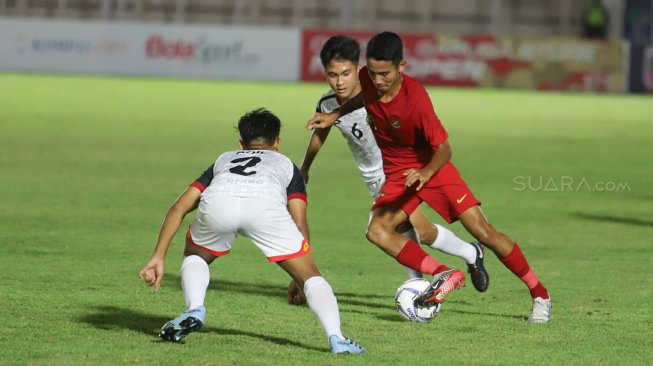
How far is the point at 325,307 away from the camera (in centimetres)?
636

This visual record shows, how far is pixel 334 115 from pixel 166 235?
1697mm

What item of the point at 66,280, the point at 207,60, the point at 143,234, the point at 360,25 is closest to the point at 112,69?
the point at 207,60

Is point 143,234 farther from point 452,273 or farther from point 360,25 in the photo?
point 360,25

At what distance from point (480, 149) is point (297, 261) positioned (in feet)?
48.8

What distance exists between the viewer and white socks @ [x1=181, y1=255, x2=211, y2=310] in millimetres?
6563

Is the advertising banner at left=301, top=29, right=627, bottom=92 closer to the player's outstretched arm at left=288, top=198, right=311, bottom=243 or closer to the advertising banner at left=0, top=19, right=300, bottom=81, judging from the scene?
the advertising banner at left=0, top=19, right=300, bottom=81

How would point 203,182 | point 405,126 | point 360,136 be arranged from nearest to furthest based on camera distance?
point 203,182 < point 405,126 < point 360,136

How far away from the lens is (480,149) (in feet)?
69.4

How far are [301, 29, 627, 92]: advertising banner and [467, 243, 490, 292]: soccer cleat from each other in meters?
29.4

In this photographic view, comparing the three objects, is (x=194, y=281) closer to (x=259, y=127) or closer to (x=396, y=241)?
(x=259, y=127)

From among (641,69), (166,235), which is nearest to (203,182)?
(166,235)

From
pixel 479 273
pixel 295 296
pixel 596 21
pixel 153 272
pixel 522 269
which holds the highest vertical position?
pixel 596 21

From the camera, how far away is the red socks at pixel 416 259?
776 cm

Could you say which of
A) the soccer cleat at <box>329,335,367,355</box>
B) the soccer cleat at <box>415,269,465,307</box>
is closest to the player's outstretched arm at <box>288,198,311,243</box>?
the soccer cleat at <box>329,335,367,355</box>
